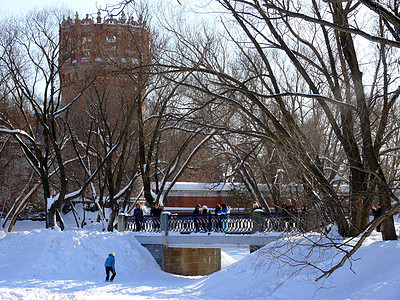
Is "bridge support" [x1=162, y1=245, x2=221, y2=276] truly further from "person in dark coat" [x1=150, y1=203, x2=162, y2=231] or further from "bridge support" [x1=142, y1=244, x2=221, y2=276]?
"person in dark coat" [x1=150, y1=203, x2=162, y2=231]

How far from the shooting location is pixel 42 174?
27.1m

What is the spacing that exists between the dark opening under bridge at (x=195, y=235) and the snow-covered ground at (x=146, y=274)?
2.28 ft

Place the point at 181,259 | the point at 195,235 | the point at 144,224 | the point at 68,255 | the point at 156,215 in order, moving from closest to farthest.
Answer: the point at 68,255 → the point at 195,235 → the point at 181,259 → the point at 156,215 → the point at 144,224

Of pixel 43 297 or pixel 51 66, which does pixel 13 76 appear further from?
pixel 43 297

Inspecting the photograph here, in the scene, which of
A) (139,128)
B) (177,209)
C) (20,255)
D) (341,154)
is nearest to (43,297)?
(20,255)

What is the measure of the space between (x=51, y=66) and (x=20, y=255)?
31.9 feet

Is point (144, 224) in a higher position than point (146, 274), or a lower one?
higher

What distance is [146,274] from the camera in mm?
Result: 21922

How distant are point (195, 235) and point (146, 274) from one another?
2.49 metres

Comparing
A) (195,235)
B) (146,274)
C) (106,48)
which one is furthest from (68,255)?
(106,48)

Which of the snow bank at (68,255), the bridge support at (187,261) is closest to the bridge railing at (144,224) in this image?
the snow bank at (68,255)

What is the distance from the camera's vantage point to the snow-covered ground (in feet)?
42.5

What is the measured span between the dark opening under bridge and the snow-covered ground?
0.70 m

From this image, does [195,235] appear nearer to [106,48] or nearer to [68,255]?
[68,255]
